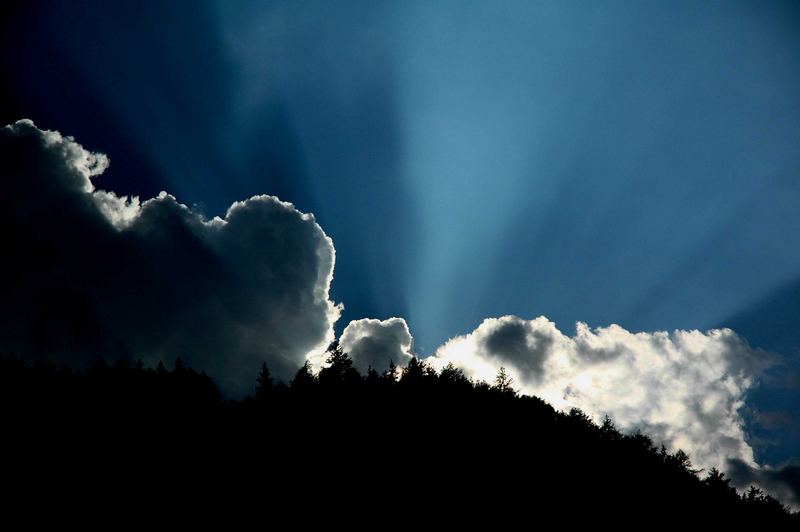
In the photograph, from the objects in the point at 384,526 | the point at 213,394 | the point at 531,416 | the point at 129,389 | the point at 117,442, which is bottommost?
the point at 384,526

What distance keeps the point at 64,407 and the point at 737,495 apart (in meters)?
136

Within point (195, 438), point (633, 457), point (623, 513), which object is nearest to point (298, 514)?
point (195, 438)

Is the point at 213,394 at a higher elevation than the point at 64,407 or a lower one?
higher

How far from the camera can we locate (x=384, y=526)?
51.1 metres

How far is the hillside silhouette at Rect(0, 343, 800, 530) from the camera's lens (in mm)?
55031

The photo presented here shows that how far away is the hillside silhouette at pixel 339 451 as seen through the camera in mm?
55031

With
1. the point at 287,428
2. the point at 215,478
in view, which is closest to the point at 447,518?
the point at 287,428

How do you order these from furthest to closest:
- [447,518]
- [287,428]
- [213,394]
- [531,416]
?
1. [531,416]
2. [213,394]
3. [287,428]
4. [447,518]

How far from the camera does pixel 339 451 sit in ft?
205

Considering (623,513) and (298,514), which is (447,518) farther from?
(623,513)

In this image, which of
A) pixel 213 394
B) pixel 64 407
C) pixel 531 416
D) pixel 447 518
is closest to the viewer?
pixel 447 518

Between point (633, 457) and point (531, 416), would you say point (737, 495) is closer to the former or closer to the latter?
point (633, 457)

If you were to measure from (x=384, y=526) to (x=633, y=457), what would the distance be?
71.1 meters

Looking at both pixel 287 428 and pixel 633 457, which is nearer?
pixel 287 428
